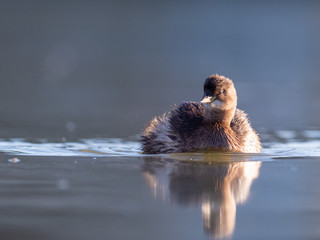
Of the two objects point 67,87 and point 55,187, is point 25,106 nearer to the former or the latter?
point 67,87

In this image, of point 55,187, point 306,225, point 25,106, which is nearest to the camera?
point 306,225

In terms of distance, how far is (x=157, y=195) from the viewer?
5516mm

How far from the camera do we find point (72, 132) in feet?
34.9

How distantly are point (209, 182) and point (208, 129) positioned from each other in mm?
2343

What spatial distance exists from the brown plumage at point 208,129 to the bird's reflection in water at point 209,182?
0.85 ft

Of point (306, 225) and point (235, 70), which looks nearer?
point (306, 225)

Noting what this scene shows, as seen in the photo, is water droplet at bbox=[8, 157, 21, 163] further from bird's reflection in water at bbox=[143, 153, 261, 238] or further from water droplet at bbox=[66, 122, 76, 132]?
water droplet at bbox=[66, 122, 76, 132]

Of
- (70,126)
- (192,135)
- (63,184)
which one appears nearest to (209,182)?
(63,184)

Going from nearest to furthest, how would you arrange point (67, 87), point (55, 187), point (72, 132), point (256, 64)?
point (55, 187) < point (72, 132) < point (67, 87) < point (256, 64)

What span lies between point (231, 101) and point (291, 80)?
15450mm

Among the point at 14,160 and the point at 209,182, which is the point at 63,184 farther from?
the point at 14,160

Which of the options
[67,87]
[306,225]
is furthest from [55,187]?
[67,87]

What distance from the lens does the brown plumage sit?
829cm

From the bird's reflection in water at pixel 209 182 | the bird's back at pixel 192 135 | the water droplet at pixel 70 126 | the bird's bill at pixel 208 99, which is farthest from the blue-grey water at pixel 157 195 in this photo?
the water droplet at pixel 70 126
